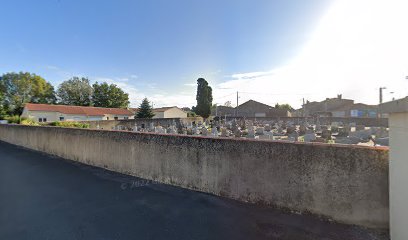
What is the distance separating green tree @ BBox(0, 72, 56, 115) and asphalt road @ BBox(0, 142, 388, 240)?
55312 mm

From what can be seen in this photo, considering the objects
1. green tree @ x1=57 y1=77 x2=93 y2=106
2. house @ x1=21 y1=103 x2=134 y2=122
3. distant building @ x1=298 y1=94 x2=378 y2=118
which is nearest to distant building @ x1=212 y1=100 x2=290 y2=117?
distant building @ x1=298 y1=94 x2=378 y2=118

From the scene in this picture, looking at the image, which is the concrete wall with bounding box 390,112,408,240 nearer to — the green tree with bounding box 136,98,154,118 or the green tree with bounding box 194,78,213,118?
the green tree with bounding box 194,78,213,118

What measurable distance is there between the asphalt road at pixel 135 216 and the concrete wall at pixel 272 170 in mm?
306

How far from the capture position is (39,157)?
11328mm

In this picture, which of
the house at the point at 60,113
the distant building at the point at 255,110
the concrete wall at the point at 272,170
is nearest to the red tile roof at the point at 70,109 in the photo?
the house at the point at 60,113

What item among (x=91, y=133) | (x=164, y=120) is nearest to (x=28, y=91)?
(x=164, y=120)

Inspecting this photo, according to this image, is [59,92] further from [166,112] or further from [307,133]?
[307,133]

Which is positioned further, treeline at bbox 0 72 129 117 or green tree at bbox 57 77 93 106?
green tree at bbox 57 77 93 106

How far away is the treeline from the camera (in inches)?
1925

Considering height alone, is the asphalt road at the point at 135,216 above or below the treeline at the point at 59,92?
below

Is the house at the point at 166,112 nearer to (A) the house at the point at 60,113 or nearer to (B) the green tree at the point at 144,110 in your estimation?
(B) the green tree at the point at 144,110

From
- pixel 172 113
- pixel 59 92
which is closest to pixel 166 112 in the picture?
pixel 172 113

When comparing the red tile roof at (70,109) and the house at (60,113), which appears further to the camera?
the red tile roof at (70,109)

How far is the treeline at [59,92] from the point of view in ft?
160
